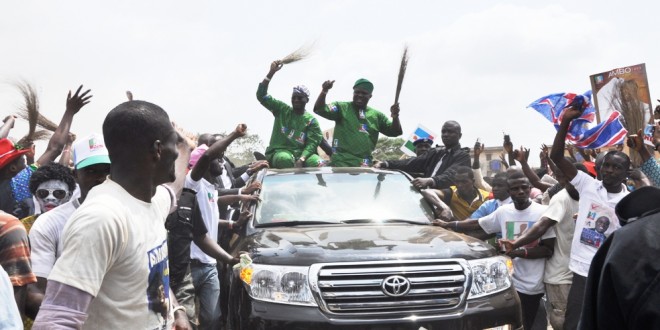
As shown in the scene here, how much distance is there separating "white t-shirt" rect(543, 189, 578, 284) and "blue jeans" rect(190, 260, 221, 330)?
10.0 feet

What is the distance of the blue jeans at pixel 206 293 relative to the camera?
5.53 meters

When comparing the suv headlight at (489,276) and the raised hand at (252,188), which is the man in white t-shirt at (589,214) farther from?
the raised hand at (252,188)

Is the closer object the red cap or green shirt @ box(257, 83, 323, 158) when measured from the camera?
the red cap

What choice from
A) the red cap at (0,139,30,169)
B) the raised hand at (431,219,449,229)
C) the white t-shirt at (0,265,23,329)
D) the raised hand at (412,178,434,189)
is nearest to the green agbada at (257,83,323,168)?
the raised hand at (412,178,434,189)

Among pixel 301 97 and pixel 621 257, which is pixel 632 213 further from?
pixel 301 97

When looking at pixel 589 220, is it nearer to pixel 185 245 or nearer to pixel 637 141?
pixel 637 141

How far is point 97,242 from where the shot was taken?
2.14 metres

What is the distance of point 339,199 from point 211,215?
44.1 inches

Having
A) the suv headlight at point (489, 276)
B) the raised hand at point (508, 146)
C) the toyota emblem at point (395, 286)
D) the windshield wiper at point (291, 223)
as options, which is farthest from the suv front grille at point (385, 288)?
the raised hand at point (508, 146)

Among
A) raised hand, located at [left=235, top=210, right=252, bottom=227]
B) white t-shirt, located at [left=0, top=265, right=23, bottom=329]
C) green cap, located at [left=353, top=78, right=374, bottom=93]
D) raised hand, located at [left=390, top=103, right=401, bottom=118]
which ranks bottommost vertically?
raised hand, located at [left=235, top=210, right=252, bottom=227]

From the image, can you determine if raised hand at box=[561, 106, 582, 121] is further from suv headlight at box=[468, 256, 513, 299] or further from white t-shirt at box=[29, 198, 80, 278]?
white t-shirt at box=[29, 198, 80, 278]

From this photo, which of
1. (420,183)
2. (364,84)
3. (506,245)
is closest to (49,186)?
(420,183)

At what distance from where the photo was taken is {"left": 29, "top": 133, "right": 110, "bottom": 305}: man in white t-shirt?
310 cm

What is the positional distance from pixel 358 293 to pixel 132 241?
7.47ft
